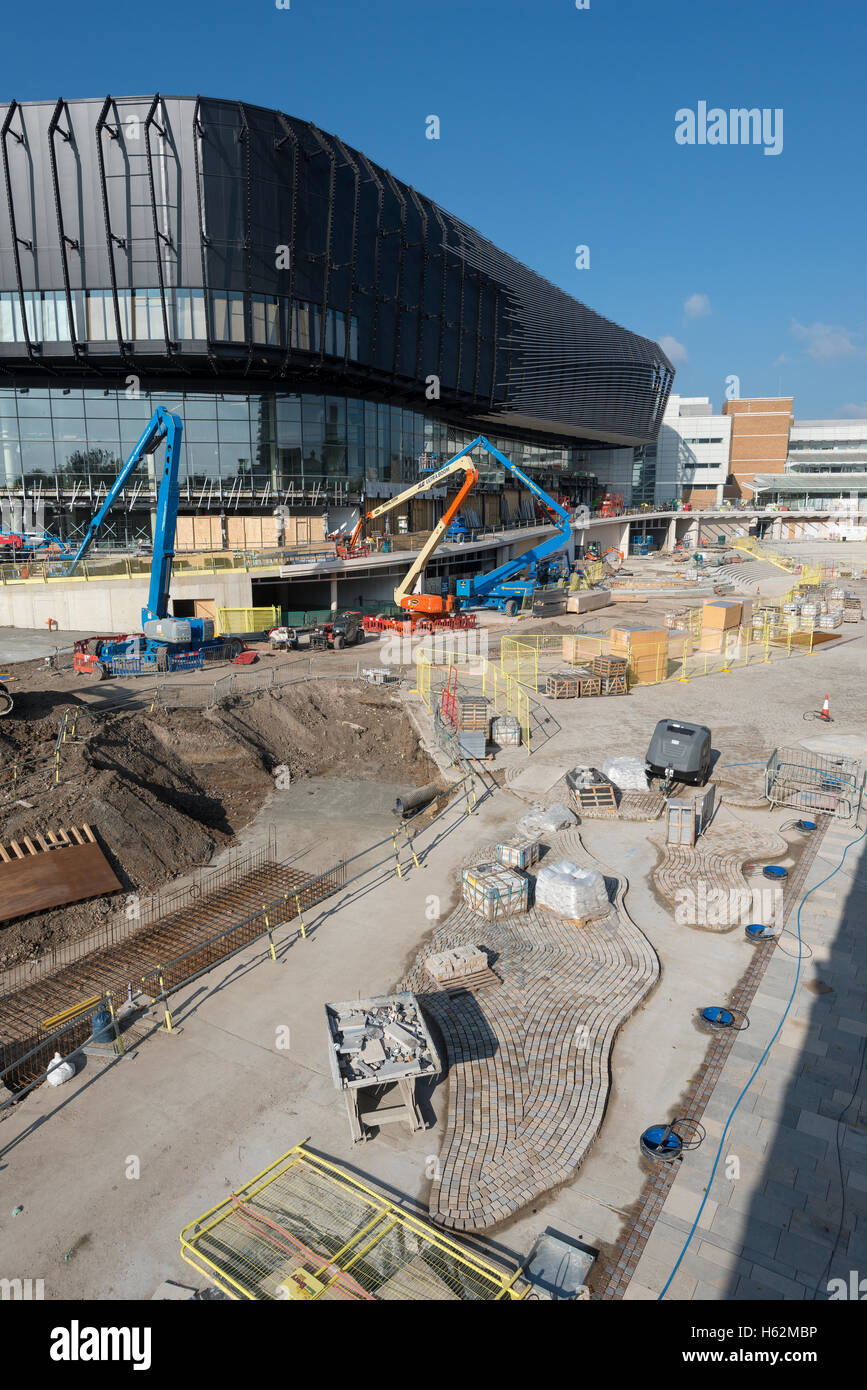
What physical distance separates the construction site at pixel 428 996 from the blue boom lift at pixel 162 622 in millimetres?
2099

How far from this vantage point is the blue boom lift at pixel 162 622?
28.5 m

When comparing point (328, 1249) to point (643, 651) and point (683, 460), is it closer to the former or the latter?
point (643, 651)

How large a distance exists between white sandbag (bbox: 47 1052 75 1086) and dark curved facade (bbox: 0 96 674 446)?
133ft

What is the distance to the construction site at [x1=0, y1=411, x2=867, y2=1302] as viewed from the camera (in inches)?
297

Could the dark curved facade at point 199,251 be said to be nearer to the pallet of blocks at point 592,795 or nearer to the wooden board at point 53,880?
the wooden board at point 53,880

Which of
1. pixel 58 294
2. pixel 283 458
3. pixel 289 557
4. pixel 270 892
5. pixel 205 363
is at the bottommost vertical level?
pixel 270 892

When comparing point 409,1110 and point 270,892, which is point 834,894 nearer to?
point 409,1110

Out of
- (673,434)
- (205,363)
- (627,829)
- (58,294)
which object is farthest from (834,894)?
(673,434)

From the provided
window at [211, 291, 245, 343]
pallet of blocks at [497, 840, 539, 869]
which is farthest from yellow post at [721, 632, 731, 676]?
window at [211, 291, 245, 343]

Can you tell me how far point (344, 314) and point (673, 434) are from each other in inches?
2689
